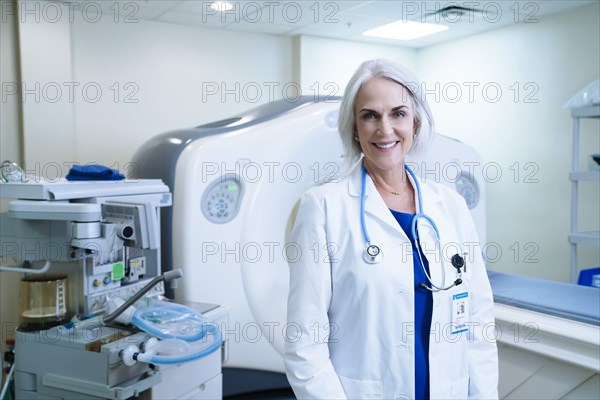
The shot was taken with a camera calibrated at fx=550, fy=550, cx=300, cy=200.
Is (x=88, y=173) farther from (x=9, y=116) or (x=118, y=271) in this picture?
(x=9, y=116)

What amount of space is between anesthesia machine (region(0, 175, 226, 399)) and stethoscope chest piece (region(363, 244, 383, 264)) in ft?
1.93

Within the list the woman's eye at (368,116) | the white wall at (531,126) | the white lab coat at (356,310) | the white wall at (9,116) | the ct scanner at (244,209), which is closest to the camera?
the white lab coat at (356,310)

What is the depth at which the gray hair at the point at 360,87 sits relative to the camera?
1153mm

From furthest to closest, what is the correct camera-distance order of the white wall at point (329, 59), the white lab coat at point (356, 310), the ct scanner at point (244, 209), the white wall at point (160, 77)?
the white wall at point (329, 59) < the white wall at point (160, 77) < the ct scanner at point (244, 209) < the white lab coat at point (356, 310)

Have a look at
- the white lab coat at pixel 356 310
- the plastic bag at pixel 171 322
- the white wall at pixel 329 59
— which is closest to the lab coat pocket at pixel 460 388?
the white lab coat at pixel 356 310

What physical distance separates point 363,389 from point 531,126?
317 cm

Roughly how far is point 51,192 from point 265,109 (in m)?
0.99

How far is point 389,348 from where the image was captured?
1.07 meters

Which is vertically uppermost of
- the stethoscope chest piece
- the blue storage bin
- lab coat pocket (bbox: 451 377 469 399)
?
the stethoscope chest piece

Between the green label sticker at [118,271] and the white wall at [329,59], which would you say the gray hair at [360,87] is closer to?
the green label sticker at [118,271]

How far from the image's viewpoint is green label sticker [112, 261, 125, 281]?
5.22 ft

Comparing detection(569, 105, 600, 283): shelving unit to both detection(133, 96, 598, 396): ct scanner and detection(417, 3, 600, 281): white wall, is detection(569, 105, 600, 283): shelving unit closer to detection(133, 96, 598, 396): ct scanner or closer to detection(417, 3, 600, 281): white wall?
detection(417, 3, 600, 281): white wall

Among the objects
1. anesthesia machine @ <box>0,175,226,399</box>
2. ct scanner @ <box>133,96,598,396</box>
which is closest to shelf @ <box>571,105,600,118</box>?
ct scanner @ <box>133,96,598,396</box>

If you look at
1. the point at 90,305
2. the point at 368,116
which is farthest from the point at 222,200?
the point at 368,116
